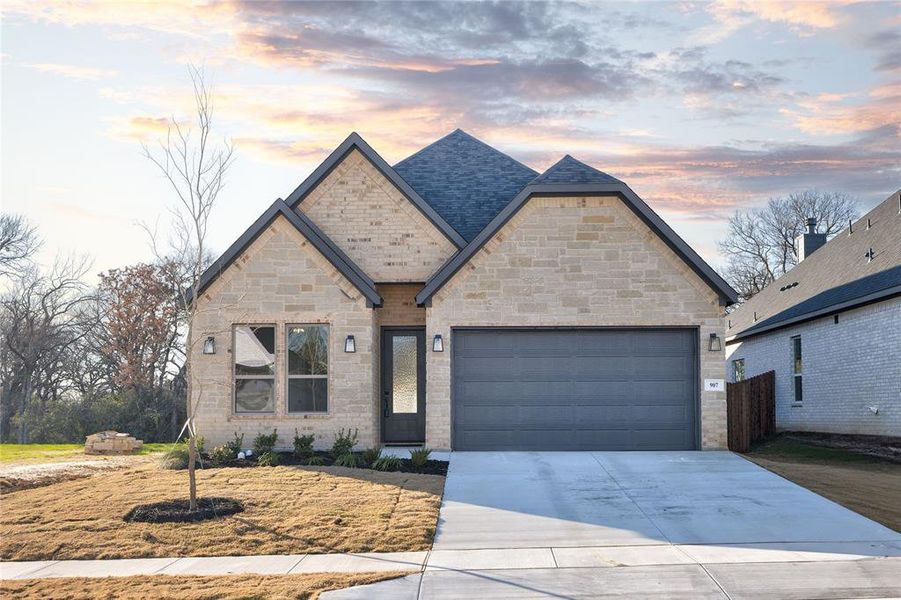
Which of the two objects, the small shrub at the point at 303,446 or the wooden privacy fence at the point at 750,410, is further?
the wooden privacy fence at the point at 750,410

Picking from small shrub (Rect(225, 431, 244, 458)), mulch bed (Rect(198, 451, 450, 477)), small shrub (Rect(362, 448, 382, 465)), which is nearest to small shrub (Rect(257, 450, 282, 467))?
mulch bed (Rect(198, 451, 450, 477))

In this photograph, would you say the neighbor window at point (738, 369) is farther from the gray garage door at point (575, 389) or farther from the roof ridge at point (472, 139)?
the gray garage door at point (575, 389)

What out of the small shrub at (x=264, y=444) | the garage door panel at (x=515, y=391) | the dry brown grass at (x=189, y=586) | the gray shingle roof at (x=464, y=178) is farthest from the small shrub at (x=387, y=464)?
the dry brown grass at (x=189, y=586)

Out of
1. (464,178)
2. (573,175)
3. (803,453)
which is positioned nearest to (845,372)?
(803,453)

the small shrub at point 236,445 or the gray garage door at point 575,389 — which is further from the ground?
the gray garage door at point 575,389

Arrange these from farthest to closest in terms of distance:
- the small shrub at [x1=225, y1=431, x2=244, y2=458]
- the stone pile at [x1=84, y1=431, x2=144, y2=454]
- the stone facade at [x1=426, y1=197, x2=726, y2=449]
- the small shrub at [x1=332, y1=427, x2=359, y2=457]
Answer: the stone pile at [x1=84, y1=431, x2=144, y2=454] → the stone facade at [x1=426, y1=197, x2=726, y2=449] → the small shrub at [x1=225, y1=431, x2=244, y2=458] → the small shrub at [x1=332, y1=427, x2=359, y2=457]

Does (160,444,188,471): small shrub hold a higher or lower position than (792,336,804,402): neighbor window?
lower

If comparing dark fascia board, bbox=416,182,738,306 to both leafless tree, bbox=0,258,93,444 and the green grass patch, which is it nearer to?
the green grass patch

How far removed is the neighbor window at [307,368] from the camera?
18547 millimetres

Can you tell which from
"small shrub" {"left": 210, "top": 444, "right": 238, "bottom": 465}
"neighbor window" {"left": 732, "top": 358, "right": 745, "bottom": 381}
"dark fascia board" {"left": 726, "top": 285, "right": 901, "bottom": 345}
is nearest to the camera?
"small shrub" {"left": 210, "top": 444, "right": 238, "bottom": 465}

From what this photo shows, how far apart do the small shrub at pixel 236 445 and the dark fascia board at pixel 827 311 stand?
1413cm

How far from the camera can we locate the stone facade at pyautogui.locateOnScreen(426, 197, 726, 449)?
1819 cm

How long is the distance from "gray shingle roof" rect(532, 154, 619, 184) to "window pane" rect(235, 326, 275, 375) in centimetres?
652

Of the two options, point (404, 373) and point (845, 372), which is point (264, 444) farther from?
point (845, 372)
